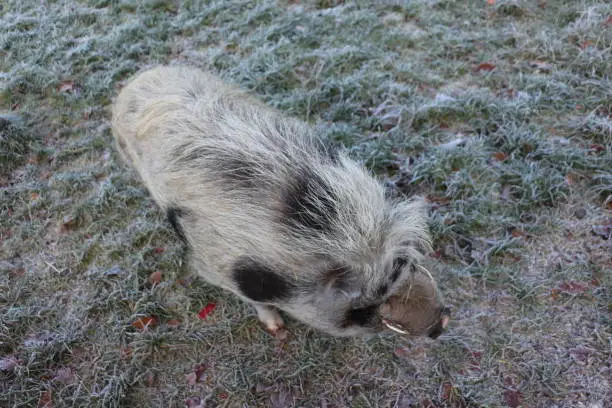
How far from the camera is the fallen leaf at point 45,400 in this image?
299 cm

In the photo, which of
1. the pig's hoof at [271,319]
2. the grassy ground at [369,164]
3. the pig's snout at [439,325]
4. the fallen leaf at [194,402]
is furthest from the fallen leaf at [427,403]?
the fallen leaf at [194,402]

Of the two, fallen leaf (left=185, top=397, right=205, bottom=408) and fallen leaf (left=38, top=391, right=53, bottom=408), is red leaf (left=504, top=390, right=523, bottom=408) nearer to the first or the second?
fallen leaf (left=185, top=397, right=205, bottom=408)

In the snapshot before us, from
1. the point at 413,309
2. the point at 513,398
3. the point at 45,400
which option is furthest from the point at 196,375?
the point at 513,398

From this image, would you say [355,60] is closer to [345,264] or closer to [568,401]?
[345,264]

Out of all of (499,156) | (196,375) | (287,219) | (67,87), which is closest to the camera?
(287,219)

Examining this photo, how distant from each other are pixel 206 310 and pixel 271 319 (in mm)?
570

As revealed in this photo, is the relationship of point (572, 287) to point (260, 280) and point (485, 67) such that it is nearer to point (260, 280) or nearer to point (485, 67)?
point (260, 280)

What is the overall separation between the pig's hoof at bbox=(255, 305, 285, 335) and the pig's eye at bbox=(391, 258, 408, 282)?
→ 1.19 meters

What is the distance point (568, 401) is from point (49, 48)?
21.8 feet

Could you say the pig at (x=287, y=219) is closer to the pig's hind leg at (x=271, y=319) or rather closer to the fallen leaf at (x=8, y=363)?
the pig's hind leg at (x=271, y=319)

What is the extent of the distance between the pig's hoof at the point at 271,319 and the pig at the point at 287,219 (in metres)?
0.58

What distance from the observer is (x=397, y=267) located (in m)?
2.28

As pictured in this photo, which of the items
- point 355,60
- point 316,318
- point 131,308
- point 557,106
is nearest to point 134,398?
point 131,308

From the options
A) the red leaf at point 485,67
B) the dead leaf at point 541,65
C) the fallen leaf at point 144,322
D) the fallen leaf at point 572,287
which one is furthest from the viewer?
the red leaf at point 485,67
